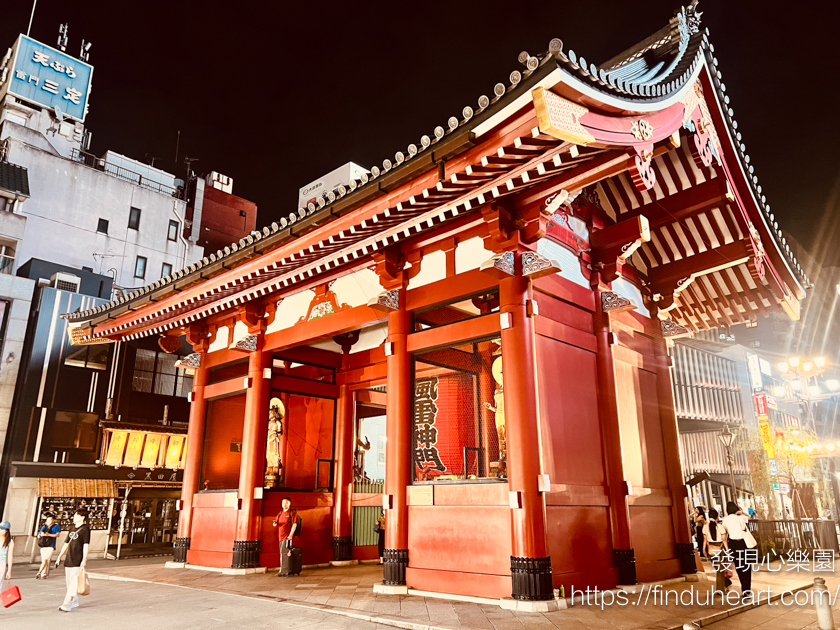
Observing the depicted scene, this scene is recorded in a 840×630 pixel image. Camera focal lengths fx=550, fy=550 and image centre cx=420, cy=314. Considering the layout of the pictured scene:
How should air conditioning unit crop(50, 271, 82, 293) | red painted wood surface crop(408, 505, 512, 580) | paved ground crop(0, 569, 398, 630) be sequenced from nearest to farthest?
paved ground crop(0, 569, 398, 630), red painted wood surface crop(408, 505, 512, 580), air conditioning unit crop(50, 271, 82, 293)

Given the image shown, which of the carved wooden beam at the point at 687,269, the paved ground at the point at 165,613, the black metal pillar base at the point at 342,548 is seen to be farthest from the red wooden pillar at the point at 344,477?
the carved wooden beam at the point at 687,269

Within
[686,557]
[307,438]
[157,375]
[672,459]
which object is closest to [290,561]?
[307,438]

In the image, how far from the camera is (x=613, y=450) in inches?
343

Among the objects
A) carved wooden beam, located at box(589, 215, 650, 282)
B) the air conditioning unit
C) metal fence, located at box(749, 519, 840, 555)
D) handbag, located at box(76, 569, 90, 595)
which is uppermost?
the air conditioning unit

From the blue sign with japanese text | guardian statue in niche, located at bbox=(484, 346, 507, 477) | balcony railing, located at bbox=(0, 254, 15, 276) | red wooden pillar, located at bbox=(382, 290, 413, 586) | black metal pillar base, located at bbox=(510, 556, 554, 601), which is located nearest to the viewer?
black metal pillar base, located at bbox=(510, 556, 554, 601)

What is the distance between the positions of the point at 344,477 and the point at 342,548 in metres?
1.53

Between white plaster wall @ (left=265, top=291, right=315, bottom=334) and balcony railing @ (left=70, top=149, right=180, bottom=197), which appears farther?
balcony railing @ (left=70, top=149, right=180, bottom=197)

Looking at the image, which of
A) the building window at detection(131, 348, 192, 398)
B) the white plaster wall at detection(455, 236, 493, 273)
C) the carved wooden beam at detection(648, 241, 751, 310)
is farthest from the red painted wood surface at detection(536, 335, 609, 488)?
the building window at detection(131, 348, 192, 398)

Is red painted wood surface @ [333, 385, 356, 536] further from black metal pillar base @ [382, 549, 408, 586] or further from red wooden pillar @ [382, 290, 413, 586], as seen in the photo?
black metal pillar base @ [382, 549, 408, 586]

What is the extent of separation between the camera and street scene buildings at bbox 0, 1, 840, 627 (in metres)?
7.10

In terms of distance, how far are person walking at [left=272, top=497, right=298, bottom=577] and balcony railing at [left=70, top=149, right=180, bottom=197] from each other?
2722cm

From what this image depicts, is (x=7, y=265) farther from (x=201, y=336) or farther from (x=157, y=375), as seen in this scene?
(x=201, y=336)

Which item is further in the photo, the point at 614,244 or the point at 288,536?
the point at 288,536

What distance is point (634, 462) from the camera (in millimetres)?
9398
